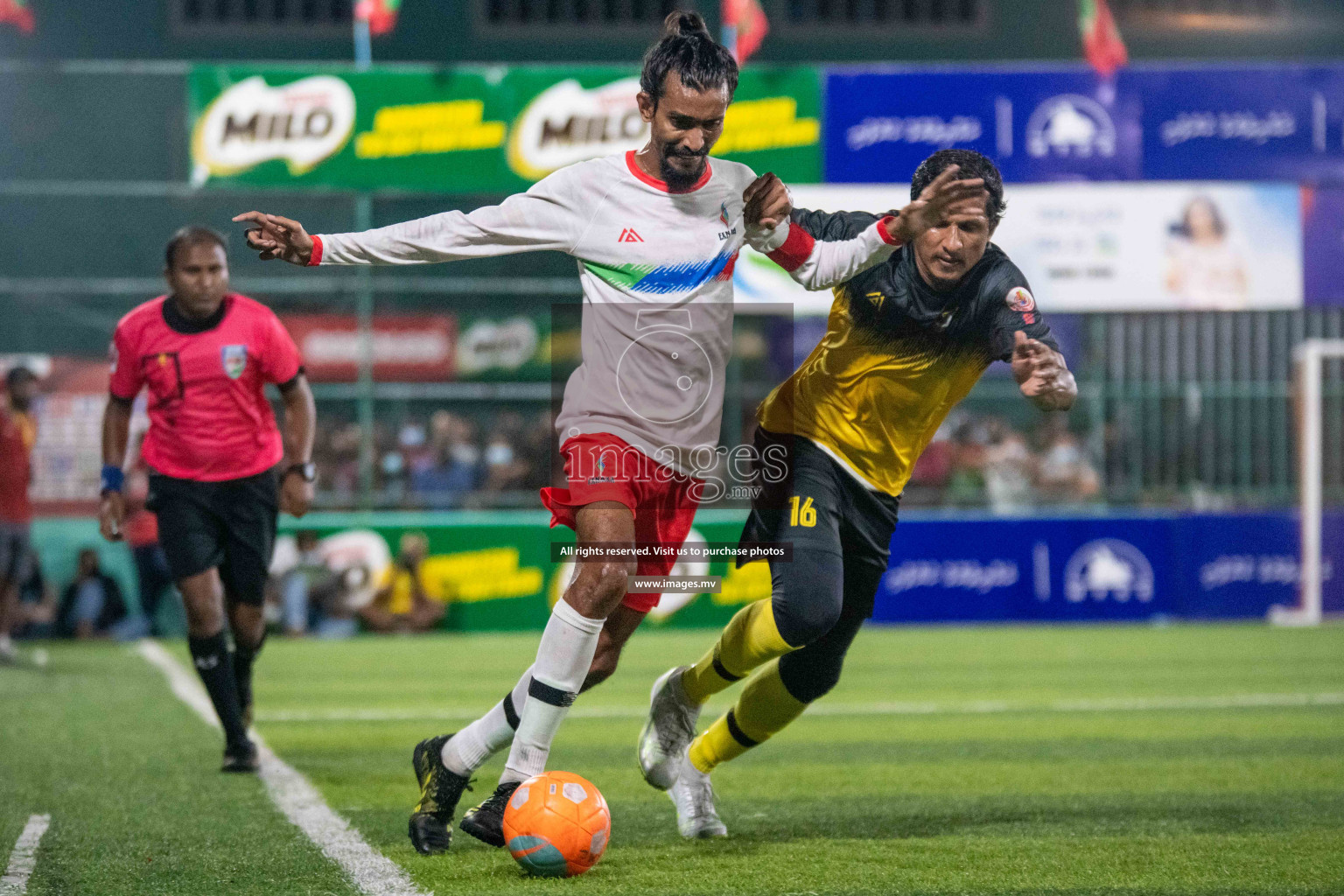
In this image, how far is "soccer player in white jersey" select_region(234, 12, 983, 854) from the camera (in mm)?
4930

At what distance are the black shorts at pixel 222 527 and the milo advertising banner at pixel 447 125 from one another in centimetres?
977

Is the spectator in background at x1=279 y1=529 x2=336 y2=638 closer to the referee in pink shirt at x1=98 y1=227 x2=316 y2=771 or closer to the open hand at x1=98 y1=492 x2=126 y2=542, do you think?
the referee in pink shirt at x1=98 y1=227 x2=316 y2=771

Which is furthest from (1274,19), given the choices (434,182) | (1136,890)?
(1136,890)

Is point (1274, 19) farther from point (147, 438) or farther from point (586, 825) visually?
point (586, 825)

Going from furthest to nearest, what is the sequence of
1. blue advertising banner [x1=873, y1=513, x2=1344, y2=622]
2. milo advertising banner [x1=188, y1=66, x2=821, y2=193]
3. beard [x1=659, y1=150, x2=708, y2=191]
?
blue advertising banner [x1=873, y1=513, x2=1344, y2=622] → milo advertising banner [x1=188, y1=66, x2=821, y2=193] → beard [x1=659, y1=150, x2=708, y2=191]

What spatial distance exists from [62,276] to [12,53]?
3.36m

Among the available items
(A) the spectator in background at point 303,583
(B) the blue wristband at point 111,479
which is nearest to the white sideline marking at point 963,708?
(B) the blue wristband at point 111,479

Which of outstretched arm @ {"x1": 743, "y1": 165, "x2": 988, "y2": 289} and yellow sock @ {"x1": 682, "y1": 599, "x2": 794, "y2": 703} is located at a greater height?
outstretched arm @ {"x1": 743, "y1": 165, "x2": 988, "y2": 289}

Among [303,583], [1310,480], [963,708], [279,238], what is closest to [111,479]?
[279,238]

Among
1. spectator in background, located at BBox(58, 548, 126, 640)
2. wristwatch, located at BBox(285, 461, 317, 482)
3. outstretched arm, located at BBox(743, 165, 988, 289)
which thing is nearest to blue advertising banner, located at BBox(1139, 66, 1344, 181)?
spectator in background, located at BBox(58, 548, 126, 640)

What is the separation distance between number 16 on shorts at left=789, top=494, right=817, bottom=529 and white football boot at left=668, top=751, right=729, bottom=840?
3.12 feet

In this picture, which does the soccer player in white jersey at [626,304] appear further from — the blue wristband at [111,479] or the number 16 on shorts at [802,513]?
the blue wristband at [111,479]

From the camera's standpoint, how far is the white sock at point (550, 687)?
194 inches

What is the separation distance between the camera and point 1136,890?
456 cm
